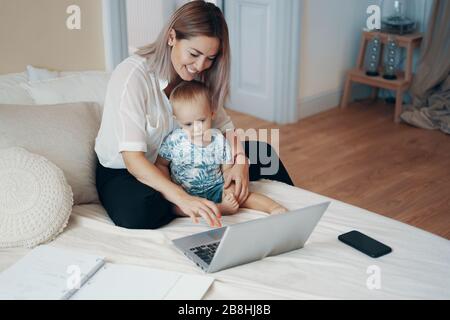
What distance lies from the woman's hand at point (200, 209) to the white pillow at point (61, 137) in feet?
1.21

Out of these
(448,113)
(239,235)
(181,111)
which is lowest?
(448,113)

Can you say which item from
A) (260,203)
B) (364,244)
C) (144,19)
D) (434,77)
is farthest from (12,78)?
(434,77)

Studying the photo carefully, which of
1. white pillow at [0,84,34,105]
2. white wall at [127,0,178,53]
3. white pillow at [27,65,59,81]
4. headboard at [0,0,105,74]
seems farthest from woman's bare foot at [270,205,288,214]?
white wall at [127,0,178,53]

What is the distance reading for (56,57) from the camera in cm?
258

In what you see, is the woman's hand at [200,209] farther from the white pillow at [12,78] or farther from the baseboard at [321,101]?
the baseboard at [321,101]

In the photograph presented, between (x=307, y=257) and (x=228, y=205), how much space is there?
0.38m

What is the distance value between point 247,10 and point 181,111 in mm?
2085

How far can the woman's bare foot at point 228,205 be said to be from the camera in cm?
196

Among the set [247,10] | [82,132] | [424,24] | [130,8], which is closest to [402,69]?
[424,24]

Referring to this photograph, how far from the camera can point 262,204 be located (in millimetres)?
1992

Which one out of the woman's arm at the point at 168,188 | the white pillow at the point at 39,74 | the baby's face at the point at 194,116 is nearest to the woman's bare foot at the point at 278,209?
the woman's arm at the point at 168,188

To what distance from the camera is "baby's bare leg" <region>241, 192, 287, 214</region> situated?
1.94m

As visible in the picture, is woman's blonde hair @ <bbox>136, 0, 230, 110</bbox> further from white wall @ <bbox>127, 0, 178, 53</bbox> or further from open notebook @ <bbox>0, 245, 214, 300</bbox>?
white wall @ <bbox>127, 0, 178, 53</bbox>

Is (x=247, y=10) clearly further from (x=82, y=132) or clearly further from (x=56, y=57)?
(x=82, y=132)
